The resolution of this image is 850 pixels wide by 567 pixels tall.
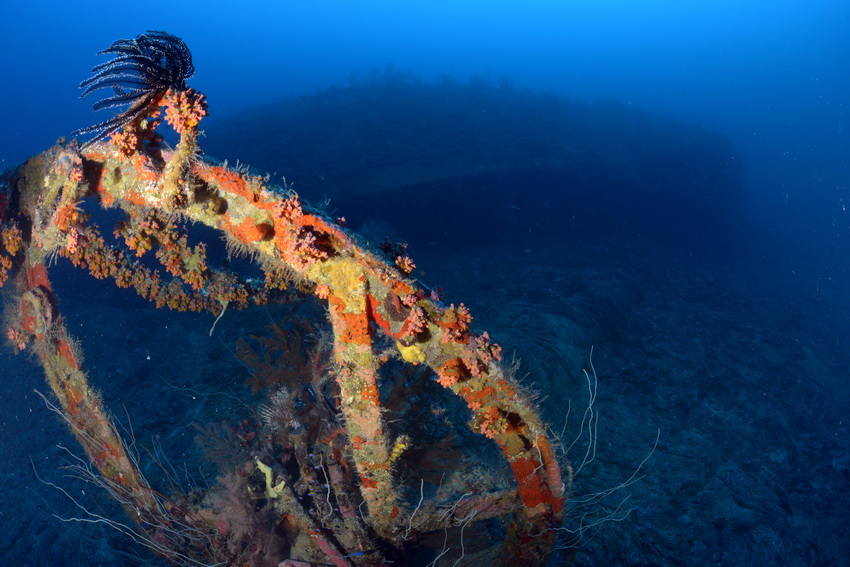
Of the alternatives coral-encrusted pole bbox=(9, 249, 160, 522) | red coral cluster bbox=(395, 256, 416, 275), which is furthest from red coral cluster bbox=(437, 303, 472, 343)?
coral-encrusted pole bbox=(9, 249, 160, 522)

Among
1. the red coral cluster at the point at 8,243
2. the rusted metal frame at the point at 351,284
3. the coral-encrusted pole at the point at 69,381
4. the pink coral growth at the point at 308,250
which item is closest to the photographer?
the pink coral growth at the point at 308,250

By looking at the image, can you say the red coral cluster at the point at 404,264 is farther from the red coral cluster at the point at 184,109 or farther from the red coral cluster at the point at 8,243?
the red coral cluster at the point at 8,243

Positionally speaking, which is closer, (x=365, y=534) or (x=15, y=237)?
(x=365, y=534)

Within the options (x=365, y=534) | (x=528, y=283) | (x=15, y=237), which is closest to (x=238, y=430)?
(x=365, y=534)

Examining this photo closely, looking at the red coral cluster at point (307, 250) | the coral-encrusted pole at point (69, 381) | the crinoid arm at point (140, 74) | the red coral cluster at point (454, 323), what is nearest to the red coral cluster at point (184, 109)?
the crinoid arm at point (140, 74)

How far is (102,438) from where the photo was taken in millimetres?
4711

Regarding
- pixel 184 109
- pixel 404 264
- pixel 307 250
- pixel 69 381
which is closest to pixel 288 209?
pixel 307 250

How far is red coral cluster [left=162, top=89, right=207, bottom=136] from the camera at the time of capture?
2.96 meters

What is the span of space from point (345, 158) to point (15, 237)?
36.9 feet

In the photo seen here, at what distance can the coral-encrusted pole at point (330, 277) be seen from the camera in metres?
3.05

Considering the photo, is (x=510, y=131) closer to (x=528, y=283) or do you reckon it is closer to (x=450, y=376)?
(x=528, y=283)

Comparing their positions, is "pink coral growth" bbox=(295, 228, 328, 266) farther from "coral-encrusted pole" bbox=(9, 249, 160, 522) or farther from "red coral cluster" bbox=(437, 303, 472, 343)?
"coral-encrusted pole" bbox=(9, 249, 160, 522)

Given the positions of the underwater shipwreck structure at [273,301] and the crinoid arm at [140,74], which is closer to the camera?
the crinoid arm at [140,74]

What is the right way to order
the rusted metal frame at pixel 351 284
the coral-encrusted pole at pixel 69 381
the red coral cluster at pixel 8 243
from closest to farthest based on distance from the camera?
the rusted metal frame at pixel 351 284
the red coral cluster at pixel 8 243
the coral-encrusted pole at pixel 69 381
